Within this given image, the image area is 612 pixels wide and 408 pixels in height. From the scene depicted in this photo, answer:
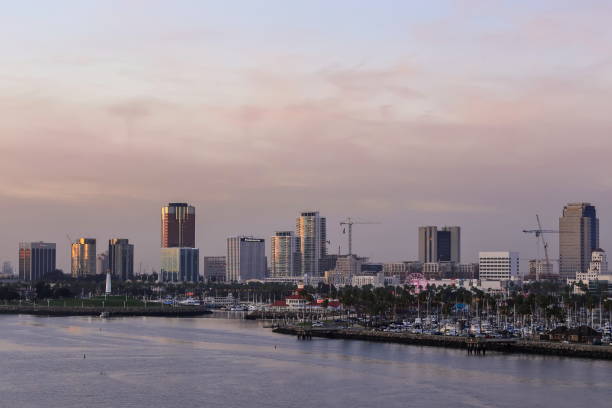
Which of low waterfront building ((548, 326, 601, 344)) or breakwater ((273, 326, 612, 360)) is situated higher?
low waterfront building ((548, 326, 601, 344))

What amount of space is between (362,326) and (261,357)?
43.0 m

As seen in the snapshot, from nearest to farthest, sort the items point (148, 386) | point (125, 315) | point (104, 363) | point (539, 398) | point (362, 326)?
point (539, 398) < point (148, 386) < point (104, 363) < point (362, 326) < point (125, 315)

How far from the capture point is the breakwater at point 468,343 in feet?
307

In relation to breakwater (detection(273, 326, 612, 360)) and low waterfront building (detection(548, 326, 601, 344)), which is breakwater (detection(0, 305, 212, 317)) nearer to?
breakwater (detection(273, 326, 612, 360))

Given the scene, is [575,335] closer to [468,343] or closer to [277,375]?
[468,343]

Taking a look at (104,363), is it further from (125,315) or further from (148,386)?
(125,315)

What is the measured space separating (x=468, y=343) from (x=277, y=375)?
2801cm

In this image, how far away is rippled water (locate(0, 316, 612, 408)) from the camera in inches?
2692

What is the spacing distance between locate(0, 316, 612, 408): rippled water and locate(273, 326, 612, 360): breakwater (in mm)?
2841

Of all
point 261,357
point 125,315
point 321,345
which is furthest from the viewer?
point 125,315

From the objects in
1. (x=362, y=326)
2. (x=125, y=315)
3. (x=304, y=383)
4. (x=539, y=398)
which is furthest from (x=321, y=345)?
(x=125, y=315)

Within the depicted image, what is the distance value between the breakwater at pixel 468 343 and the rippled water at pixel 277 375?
9.32 ft

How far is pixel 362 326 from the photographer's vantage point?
5389 inches

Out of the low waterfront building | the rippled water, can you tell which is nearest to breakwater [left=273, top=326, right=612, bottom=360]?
the rippled water
